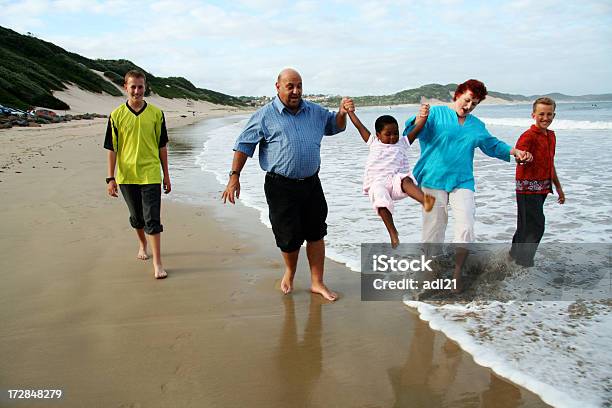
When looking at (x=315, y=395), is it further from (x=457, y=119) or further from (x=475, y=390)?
(x=457, y=119)

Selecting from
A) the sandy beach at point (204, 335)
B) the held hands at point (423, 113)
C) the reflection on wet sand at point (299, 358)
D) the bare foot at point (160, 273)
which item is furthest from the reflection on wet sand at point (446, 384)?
the bare foot at point (160, 273)

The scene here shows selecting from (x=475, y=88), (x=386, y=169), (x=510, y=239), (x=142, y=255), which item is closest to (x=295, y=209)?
(x=386, y=169)

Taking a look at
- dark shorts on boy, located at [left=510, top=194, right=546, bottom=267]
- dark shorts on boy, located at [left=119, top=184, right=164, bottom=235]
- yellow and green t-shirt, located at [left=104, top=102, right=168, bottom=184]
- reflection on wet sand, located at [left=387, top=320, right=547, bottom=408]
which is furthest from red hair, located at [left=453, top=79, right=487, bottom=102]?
dark shorts on boy, located at [left=119, top=184, right=164, bottom=235]

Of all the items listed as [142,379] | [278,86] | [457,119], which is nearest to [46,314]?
[142,379]

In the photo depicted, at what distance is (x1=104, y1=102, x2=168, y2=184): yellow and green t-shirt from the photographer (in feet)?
14.5

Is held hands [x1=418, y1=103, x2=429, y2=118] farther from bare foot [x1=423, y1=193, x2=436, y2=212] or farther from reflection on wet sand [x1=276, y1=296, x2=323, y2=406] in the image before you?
reflection on wet sand [x1=276, y1=296, x2=323, y2=406]

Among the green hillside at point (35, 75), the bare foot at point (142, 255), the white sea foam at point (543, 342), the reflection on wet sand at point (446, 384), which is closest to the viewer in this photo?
the reflection on wet sand at point (446, 384)

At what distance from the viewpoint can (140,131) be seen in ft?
14.5

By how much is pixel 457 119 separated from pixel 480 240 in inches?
85.2

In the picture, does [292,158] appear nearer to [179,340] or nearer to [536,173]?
[179,340]

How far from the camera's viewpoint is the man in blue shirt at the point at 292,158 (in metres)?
3.64

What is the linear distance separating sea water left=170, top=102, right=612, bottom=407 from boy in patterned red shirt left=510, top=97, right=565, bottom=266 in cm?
73

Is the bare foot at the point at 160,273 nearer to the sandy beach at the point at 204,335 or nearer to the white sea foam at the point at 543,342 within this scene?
the sandy beach at the point at 204,335

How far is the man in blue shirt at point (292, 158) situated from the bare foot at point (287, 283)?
9cm
